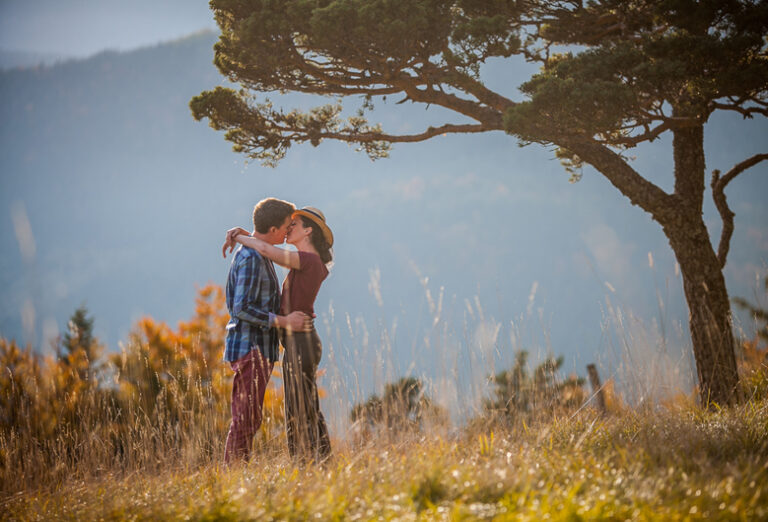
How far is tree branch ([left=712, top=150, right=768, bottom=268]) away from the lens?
6.58 metres

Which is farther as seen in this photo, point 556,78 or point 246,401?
point 556,78

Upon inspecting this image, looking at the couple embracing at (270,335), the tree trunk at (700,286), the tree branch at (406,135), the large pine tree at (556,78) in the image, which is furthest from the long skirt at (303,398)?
the tree trunk at (700,286)

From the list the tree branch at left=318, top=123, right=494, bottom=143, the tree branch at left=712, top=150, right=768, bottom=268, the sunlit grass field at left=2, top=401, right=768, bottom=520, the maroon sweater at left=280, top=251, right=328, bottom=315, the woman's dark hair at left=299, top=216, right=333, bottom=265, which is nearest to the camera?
the sunlit grass field at left=2, top=401, right=768, bottom=520

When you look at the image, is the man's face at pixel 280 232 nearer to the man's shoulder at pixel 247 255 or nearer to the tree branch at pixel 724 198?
the man's shoulder at pixel 247 255

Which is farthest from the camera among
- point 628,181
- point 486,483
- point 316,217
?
point 628,181

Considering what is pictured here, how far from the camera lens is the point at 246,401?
2879 mm

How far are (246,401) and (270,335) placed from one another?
1.30 feet

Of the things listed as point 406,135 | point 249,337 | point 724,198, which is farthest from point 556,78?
point 724,198

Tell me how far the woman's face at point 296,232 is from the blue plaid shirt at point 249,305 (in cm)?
23

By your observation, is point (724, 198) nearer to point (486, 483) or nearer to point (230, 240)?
point (486, 483)

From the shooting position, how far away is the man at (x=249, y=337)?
9.40ft

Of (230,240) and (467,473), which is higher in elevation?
(230,240)

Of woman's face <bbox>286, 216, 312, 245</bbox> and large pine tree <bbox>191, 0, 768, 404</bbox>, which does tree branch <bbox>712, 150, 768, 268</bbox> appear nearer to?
large pine tree <bbox>191, 0, 768, 404</bbox>

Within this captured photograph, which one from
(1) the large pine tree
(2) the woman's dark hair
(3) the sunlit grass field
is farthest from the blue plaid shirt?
(1) the large pine tree
